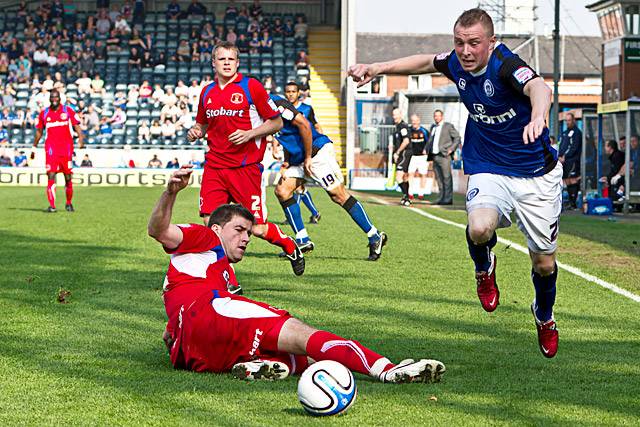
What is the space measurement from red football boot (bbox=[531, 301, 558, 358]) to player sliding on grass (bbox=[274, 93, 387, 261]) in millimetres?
5417

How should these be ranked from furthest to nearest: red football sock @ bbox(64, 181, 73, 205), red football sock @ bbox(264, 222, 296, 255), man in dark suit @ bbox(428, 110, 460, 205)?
man in dark suit @ bbox(428, 110, 460, 205) → red football sock @ bbox(64, 181, 73, 205) → red football sock @ bbox(264, 222, 296, 255)

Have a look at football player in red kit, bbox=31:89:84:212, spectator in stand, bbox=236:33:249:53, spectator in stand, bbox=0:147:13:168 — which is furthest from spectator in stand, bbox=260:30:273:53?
football player in red kit, bbox=31:89:84:212

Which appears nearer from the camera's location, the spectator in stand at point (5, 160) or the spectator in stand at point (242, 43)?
the spectator in stand at point (5, 160)

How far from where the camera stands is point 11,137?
39.3m

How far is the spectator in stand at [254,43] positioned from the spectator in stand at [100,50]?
565cm

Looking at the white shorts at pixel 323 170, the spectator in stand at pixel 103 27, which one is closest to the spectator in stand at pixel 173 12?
the spectator in stand at pixel 103 27

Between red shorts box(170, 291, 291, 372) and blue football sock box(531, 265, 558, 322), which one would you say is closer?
red shorts box(170, 291, 291, 372)

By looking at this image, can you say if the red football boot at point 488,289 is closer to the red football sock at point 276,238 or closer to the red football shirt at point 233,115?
the red football sock at point 276,238

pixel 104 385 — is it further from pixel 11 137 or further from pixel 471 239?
pixel 11 137

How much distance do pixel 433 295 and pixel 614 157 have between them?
549 inches

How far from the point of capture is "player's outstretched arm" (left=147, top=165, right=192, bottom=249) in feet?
18.7

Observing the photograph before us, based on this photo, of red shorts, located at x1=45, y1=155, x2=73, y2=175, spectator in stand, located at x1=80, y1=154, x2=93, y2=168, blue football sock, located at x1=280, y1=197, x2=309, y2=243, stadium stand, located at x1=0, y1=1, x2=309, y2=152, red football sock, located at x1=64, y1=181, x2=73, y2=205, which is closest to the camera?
blue football sock, located at x1=280, y1=197, x2=309, y2=243

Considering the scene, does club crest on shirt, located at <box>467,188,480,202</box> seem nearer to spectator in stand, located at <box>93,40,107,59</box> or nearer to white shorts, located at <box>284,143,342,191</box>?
white shorts, located at <box>284,143,342,191</box>

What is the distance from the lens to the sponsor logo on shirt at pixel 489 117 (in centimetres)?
668
